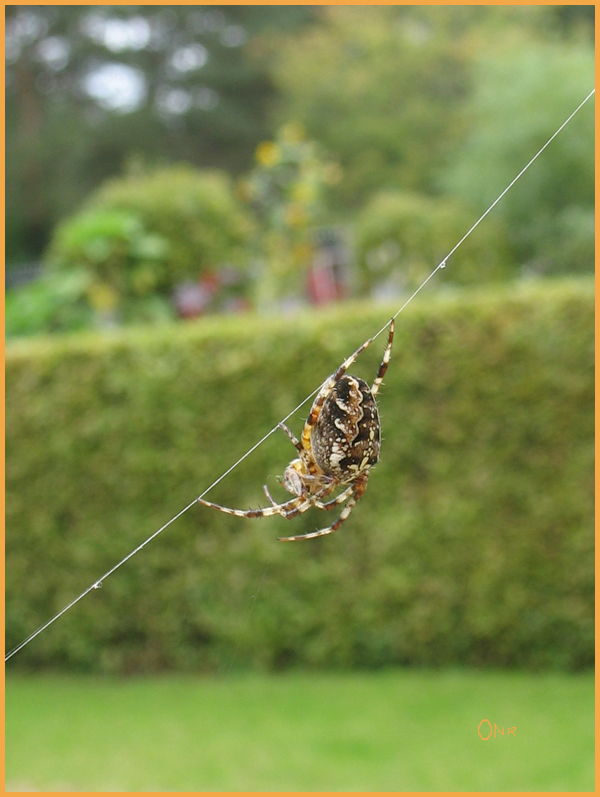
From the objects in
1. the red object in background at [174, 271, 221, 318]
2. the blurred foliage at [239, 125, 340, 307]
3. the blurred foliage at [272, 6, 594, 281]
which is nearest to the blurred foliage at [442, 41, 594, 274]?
the blurred foliage at [272, 6, 594, 281]

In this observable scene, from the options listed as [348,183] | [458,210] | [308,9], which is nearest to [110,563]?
[458,210]

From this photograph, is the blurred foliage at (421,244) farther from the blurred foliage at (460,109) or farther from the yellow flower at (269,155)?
the yellow flower at (269,155)

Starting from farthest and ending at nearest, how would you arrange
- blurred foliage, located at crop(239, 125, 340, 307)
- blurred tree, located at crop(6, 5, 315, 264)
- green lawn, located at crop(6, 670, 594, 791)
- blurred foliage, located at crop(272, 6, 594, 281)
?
blurred tree, located at crop(6, 5, 315, 264) < blurred foliage, located at crop(272, 6, 594, 281) < blurred foliage, located at crop(239, 125, 340, 307) < green lawn, located at crop(6, 670, 594, 791)

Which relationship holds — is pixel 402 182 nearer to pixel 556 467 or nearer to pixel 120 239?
pixel 120 239

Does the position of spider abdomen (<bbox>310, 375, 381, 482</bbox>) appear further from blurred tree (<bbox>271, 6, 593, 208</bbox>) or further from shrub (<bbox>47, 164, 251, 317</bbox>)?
blurred tree (<bbox>271, 6, 593, 208</bbox>)

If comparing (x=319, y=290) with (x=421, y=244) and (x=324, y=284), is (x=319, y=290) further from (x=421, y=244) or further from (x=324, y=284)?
(x=421, y=244)

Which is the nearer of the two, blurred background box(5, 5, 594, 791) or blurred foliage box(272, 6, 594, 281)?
blurred background box(5, 5, 594, 791)

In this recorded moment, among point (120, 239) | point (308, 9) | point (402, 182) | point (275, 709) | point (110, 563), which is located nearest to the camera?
point (275, 709)
